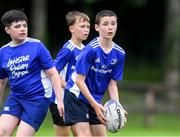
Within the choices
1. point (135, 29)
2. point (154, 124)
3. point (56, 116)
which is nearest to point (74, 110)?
point (56, 116)

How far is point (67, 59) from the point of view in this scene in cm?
1072

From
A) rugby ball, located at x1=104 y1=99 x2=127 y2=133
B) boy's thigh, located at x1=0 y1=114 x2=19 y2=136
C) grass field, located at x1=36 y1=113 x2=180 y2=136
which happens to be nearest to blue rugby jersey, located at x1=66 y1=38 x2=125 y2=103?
rugby ball, located at x1=104 y1=99 x2=127 y2=133

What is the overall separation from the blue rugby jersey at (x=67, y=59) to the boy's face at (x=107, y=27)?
36.8 inches

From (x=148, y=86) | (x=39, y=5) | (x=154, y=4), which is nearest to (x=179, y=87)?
(x=148, y=86)

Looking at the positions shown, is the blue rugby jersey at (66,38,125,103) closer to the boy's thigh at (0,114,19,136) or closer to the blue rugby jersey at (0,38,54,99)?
the blue rugby jersey at (0,38,54,99)

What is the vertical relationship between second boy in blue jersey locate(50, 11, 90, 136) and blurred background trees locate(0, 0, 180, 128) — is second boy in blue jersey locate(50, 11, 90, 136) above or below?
above

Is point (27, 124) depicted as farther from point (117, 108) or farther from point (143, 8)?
point (143, 8)

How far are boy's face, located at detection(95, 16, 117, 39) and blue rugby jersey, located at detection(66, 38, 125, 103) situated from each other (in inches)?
5.2

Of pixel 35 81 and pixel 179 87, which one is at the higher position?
→ pixel 35 81

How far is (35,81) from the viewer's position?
9.62m

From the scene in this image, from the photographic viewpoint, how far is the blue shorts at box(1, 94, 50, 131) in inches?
376

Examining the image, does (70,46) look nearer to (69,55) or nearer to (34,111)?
(69,55)

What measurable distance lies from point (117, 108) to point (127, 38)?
1943cm

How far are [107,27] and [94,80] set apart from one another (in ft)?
2.15
